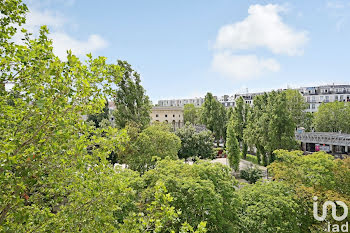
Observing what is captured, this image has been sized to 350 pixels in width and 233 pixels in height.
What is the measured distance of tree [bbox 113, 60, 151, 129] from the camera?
1995 cm

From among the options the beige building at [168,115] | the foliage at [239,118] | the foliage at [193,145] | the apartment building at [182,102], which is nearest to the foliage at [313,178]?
the foliage at [193,145]

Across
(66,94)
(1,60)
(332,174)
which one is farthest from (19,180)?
(332,174)

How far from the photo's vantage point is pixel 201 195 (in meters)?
9.08

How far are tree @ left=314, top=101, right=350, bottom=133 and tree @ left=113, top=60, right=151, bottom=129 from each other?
1601 inches

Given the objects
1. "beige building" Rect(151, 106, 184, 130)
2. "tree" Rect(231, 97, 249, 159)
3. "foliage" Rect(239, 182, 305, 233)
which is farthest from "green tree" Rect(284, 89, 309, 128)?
"foliage" Rect(239, 182, 305, 233)

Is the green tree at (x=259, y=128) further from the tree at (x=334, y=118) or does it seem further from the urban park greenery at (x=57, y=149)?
the urban park greenery at (x=57, y=149)

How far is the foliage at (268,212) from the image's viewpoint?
9852 mm

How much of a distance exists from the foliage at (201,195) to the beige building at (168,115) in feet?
149

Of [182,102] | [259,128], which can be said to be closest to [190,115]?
[259,128]

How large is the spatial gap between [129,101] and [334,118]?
43347 millimetres

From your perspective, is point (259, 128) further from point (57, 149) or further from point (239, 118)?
point (57, 149)

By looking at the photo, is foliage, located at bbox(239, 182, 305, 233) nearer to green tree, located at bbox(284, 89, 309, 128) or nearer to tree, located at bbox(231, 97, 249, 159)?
tree, located at bbox(231, 97, 249, 159)

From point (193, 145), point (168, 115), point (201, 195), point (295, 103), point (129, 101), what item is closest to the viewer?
point (201, 195)

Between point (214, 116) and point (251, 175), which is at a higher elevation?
point (214, 116)
